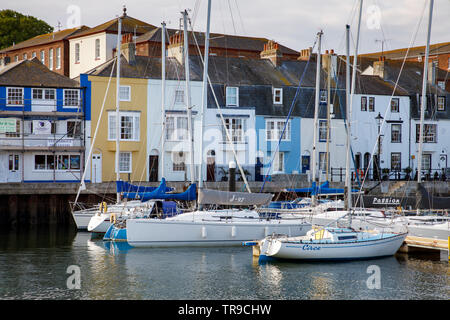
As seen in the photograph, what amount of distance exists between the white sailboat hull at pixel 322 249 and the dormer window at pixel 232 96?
2616cm

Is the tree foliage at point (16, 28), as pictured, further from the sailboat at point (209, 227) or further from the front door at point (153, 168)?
the sailboat at point (209, 227)

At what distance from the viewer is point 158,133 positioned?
49.4 meters

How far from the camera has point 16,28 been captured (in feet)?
267

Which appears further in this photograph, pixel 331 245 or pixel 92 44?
pixel 92 44

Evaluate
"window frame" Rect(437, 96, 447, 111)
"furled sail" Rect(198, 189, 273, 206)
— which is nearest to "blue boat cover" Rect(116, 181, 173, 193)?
"furled sail" Rect(198, 189, 273, 206)

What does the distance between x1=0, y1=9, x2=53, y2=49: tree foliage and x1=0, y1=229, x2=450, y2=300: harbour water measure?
55.1 metres

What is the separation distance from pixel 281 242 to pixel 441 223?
8.06m

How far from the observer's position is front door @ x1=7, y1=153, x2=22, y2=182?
152ft

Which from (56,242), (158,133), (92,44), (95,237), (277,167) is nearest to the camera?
(56,242)

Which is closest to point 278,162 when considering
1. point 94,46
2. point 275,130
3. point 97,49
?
point 275,130

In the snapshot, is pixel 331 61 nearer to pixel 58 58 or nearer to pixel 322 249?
pixel 58 58

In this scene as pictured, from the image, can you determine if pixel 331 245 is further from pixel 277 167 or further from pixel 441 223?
pixel 277 167

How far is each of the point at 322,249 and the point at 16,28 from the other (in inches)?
2541

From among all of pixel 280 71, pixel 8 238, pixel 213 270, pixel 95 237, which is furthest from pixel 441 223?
pixel 280 71
